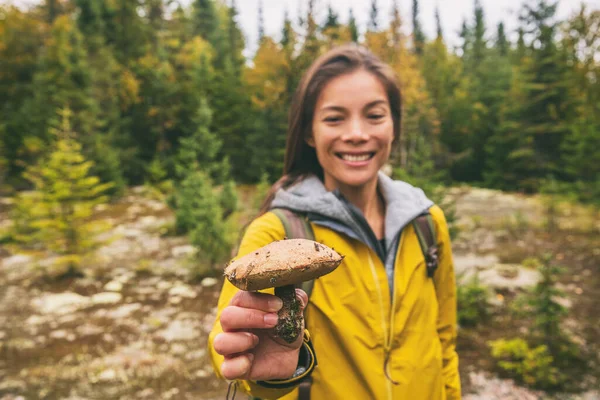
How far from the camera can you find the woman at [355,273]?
1.51 metres

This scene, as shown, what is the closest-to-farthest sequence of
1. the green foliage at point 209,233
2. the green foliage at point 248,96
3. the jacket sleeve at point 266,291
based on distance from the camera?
1. the jacket sleeve at point 266,291
2. the green foliage at point 209,233
3. the green foliage at point 248,96

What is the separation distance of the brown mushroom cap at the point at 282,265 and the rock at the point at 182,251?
29.4 feet

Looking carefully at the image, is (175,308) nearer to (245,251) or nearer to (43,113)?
(245,251)

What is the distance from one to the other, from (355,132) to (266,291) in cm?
93

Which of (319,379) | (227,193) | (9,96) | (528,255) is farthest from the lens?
(9,96)

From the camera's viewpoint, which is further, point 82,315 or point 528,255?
point 528,255

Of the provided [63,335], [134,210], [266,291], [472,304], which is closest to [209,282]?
[63,335]

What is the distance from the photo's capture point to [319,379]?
5.29 feet

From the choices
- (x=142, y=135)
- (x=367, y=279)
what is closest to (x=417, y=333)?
(x=367, y=279)

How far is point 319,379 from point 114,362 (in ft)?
15.5

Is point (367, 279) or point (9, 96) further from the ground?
point (9, 96)

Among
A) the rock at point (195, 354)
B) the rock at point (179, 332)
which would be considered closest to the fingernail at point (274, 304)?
the rock at point (195, 354)

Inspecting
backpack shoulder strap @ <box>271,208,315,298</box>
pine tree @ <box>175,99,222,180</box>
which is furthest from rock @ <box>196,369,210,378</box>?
pine tree @ <box>175,99,222,180</box>

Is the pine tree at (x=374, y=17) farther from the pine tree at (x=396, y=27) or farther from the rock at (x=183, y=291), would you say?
the rock at (x=183, y=291)
